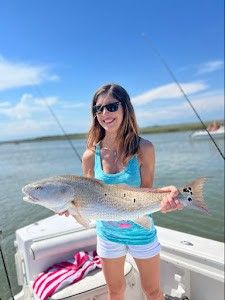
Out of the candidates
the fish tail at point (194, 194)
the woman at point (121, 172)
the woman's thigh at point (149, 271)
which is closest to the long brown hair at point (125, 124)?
the woman at point (121, 172)

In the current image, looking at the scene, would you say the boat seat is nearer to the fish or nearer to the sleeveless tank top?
the sleeveless tank top

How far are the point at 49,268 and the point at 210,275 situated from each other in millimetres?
1420

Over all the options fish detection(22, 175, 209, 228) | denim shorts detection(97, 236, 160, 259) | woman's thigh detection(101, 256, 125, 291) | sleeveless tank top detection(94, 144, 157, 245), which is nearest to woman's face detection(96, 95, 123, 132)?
sleeveless tank top detection(94, 144, 157, 245)

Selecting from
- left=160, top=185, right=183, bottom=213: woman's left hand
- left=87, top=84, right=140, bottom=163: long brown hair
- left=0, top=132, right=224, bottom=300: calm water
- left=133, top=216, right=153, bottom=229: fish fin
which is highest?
left=87, top=84, right=140, bottom=163: long brown hair

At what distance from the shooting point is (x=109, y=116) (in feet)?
8.09

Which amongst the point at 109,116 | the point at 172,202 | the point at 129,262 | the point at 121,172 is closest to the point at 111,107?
the point at 109,116

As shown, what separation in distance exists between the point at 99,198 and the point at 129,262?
150 cm

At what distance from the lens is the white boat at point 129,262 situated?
318 cm

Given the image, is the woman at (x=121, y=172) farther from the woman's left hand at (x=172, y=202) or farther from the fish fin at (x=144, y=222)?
the woman's left hand at (x=172, y=202)

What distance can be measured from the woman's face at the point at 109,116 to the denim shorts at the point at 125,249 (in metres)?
0.74

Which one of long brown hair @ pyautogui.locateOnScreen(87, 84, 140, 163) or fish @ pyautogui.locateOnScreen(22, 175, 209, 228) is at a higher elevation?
long brown hair @ pyautogui.locateOnScreen(87, 84, 140, 163)

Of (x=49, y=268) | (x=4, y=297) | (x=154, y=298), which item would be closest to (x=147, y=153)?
(x=154, y=298)

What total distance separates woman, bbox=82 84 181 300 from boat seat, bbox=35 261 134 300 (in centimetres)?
54

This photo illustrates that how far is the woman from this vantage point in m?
2.45
